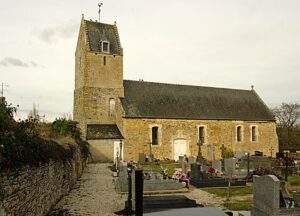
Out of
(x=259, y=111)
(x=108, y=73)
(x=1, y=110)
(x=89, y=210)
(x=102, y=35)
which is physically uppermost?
(x=102, y=35)

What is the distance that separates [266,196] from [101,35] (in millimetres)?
30779

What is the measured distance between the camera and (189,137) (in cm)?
3728

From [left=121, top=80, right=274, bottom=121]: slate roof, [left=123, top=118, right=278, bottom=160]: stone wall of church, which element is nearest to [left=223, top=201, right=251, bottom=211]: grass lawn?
[left=123, top=118, right=278, bottom=160]: stone wall of church

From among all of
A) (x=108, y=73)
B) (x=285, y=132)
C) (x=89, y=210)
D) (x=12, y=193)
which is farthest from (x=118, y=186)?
(x=285, y=132)

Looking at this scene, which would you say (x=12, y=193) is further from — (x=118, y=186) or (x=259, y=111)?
(x=259, y=111)

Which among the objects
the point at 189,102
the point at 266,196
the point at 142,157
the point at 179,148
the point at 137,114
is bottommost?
the point at 142,157

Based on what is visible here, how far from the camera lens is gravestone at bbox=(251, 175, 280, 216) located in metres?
8.38

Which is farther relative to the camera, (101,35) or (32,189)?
(101,35)

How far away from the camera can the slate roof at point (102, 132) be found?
3391 centimetres

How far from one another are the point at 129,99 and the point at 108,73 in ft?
10.3

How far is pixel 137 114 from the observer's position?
34906mm

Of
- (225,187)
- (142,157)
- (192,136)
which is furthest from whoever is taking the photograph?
(192,136)

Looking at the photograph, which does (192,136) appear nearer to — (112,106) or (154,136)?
(154,136)

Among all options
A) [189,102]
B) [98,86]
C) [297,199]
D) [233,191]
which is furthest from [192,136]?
[297,199]
